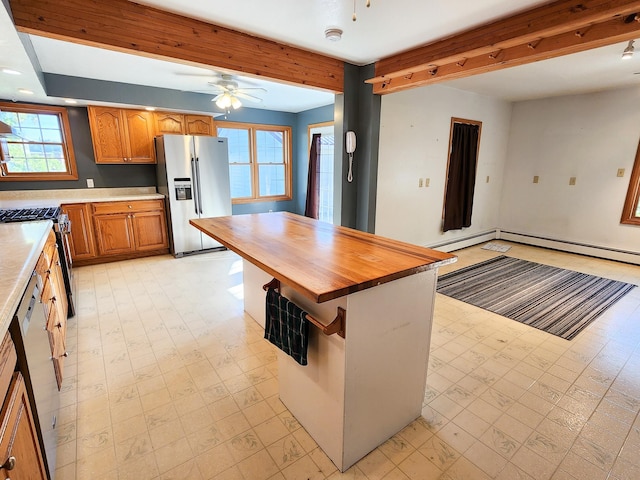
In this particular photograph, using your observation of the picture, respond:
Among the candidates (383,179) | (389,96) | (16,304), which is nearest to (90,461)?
(16,304)

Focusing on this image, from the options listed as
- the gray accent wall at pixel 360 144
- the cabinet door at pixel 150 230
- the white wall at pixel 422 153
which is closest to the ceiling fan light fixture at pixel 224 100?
the gray accent wall at pixel 360 144

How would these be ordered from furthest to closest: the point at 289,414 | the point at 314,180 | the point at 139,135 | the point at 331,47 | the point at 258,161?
1. the point at 258,161
2. the point at 314,180
3. the point at 139,135
4. the point at 331,47
5. the point at 289,414

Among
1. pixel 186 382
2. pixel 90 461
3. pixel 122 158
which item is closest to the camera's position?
pixel 90 461

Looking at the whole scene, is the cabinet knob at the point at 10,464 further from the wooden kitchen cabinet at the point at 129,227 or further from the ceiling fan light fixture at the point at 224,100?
the wooden kitchen cabinet at the point at 129,227

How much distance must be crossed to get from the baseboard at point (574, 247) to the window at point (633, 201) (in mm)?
465

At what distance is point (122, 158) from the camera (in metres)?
4.36

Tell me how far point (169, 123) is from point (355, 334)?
4.53 metres

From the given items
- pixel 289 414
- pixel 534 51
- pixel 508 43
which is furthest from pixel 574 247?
pixel 289 414

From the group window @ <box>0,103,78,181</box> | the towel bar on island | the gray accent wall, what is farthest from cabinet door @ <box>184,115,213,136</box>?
the towel bar on island

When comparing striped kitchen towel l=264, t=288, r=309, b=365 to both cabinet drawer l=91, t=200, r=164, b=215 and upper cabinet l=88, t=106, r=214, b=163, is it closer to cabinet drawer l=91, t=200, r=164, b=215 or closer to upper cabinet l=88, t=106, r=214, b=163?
cabinet drawer l=91, t=200, r=164, b=215

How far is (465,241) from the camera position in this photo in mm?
5273

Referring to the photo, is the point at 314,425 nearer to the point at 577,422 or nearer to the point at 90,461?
the point at 90,461

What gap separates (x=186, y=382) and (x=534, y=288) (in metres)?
3.73

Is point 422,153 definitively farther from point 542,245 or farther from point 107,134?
point 107,134
